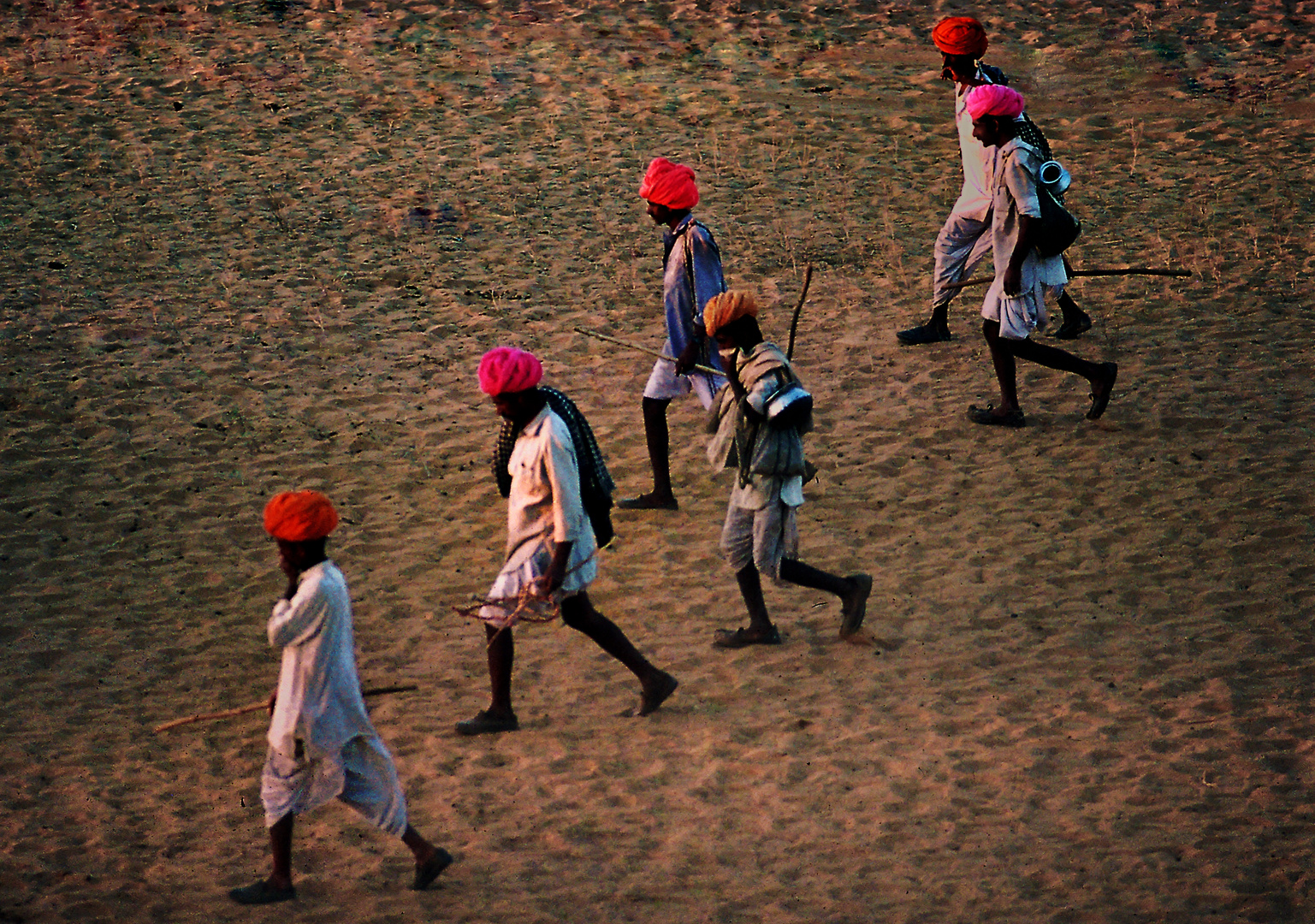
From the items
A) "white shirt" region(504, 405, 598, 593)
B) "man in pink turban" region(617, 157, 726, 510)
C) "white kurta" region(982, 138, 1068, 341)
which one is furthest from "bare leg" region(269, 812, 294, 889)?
"white kurta" region(982, 138, 1068, 341)

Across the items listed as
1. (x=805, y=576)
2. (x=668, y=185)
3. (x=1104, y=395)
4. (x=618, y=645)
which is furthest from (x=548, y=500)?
(x=1104, y=395)

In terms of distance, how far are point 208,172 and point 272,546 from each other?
5.72 m

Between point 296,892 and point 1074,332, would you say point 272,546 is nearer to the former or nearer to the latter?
point 296,892

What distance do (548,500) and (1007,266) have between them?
3497mm

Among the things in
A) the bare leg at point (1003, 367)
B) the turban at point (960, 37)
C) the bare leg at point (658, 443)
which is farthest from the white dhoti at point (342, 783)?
the turban at point (960, 37)

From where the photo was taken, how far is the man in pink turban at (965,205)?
27.8ft

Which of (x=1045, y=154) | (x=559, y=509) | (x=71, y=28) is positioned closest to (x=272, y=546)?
(x=559, y=509)

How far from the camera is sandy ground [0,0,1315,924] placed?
5199 mm

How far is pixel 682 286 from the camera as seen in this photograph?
23.8ft

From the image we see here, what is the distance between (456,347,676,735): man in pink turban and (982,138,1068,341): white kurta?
313 centimetres

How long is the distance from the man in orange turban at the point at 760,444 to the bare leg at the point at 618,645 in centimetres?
62

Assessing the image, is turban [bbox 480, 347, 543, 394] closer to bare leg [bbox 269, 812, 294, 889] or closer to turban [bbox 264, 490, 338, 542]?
turban [bbox 264, 490, 338, 542]

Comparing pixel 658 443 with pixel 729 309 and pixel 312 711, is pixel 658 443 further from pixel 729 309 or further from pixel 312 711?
pixel 312 711

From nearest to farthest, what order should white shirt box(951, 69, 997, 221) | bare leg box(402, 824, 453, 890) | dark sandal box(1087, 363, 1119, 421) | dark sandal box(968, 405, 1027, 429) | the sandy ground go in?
bare leg box(402, 824, 453, 890) → the sandy ground → dark sandal box(1087, 363, 1119, 421) → dark sandal box(968, 405, 1027, 429) → white shirt box(951, 69, 997, 221)
